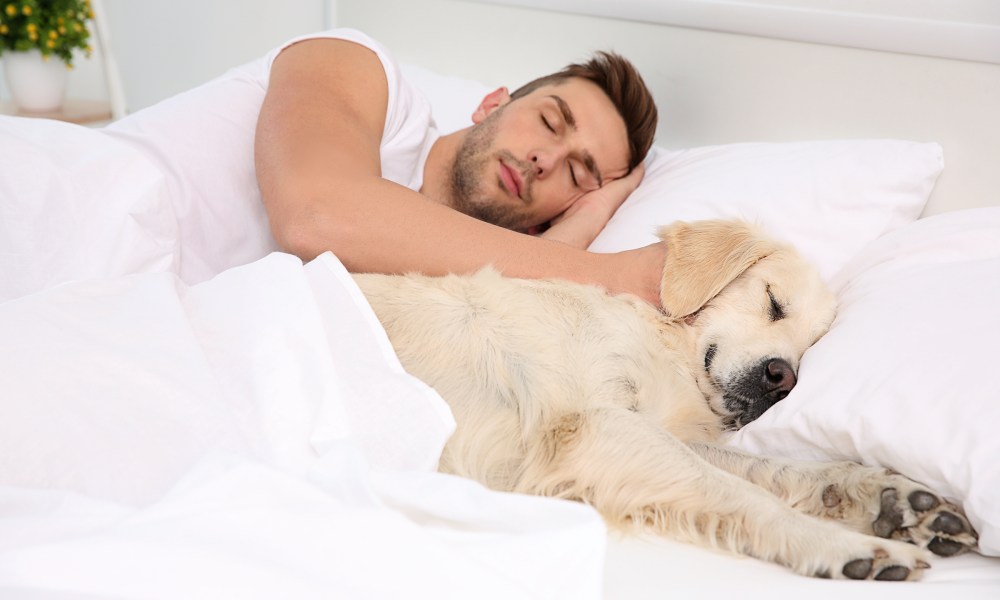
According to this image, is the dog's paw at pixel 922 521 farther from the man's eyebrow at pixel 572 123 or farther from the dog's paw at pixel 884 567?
the man's eyebrow at pixel 572 123

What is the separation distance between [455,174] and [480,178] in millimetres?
123

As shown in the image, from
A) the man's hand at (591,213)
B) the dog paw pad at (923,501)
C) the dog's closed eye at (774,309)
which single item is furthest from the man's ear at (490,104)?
the dog paw pad at (923,501)

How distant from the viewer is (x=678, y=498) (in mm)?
1707

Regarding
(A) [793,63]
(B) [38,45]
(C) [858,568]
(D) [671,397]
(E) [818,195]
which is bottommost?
(B) [38,45]

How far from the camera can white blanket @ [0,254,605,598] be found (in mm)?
1029

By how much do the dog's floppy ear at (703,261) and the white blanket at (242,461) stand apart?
2.90ft

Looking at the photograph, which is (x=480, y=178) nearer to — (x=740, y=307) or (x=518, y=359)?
(x=740, y=307)

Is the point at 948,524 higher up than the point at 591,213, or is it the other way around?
the point at 948,524

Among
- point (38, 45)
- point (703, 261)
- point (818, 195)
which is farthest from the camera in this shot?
point (38, 45)

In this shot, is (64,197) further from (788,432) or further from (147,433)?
(788,432)

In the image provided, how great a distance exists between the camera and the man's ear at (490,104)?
3.34 m

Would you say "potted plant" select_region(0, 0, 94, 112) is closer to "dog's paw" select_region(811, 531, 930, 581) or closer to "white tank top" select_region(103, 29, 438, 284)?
"white tank top" select_region(103, 29, 438, 284)

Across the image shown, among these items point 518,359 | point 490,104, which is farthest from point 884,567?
point 490,104

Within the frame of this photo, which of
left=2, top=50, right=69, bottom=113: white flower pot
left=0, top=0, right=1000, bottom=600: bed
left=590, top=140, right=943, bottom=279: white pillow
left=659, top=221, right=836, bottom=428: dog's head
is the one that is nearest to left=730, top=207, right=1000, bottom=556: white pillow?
left=0, top=0, right=1000, bottom=600: bed
